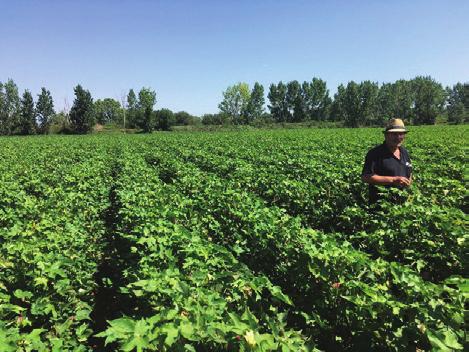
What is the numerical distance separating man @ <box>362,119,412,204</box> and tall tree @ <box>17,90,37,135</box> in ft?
267

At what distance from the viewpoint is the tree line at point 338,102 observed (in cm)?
9225

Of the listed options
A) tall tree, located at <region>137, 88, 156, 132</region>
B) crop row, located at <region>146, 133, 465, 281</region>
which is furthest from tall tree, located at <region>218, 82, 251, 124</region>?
crop row, located at <region>146, 133, 465, 281</region>

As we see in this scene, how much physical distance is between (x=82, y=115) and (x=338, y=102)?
6745cm

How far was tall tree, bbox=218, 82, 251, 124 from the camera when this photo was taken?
100062 millimetres

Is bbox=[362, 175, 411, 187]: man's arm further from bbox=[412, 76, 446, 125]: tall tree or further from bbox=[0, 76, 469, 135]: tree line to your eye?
bbox=[412, 76, 446, 125]: tall tree

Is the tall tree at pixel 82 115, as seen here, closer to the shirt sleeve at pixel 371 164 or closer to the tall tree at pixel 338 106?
the tall tree at pixel 338 106

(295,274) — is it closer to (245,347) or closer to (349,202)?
(245,347)

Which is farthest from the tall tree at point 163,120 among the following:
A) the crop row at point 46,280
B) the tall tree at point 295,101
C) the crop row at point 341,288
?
the crop row at point 341,288

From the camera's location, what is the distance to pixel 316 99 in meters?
102

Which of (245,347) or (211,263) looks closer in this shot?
(245,347)

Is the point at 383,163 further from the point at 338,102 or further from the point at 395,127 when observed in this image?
the point at 338,102

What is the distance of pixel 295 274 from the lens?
3.79 m

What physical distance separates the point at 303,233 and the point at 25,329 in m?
3.00

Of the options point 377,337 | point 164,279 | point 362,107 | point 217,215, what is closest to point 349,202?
point 217,215
